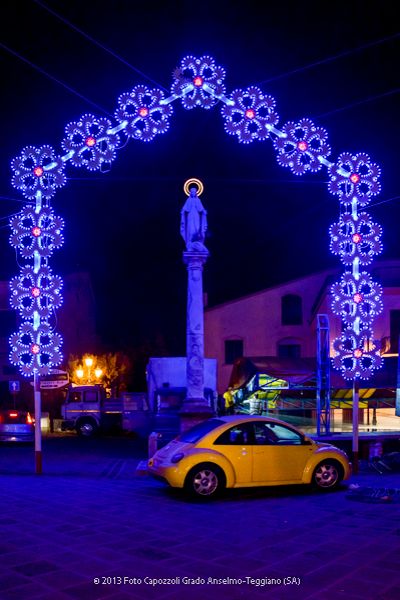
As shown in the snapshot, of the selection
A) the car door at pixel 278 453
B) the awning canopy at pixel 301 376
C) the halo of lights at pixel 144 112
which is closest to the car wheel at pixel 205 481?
the car door at pixel 278 453

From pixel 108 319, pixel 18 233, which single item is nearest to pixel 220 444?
pixel 18 233

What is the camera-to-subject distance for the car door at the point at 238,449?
436 inches

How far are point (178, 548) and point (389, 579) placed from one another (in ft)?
7.76

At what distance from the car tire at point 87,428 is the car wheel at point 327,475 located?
19160 mm

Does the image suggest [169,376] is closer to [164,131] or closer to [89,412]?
[89,412]

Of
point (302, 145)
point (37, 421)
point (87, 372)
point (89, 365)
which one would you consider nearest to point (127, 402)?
point (89, 365)

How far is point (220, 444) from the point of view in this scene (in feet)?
36.4

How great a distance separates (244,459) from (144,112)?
7997 mm

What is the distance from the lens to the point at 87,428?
2936 centimetres

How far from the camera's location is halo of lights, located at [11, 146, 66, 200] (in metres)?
14.5

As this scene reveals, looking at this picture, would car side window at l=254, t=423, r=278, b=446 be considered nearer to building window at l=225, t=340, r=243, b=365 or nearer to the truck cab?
the truck cab

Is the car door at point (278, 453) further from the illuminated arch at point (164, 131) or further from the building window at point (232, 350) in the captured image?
the building window at point (232, 350)

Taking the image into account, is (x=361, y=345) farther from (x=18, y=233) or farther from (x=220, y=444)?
(x=18, y=233)

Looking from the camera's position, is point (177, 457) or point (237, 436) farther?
point (237, 436)
